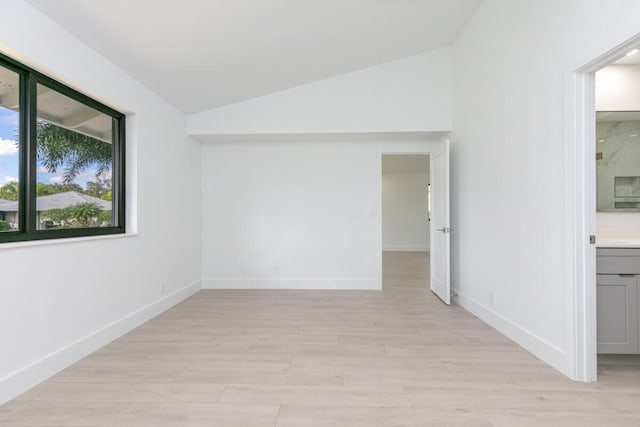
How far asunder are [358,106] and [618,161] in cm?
266

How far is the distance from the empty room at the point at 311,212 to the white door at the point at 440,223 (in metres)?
0.05

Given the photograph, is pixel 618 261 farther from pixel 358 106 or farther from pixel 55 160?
pixel 55 160

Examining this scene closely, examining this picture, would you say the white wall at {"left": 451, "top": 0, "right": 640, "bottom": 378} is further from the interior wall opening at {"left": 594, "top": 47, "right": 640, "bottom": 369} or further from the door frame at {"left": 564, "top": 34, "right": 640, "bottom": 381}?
the interior wall opening at {"left": 594, "top": 47, "right": 640, "bottom": 369}

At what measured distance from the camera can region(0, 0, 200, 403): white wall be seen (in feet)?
6.53

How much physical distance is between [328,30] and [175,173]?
241cm

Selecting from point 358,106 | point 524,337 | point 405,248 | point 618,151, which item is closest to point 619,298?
point 524,337

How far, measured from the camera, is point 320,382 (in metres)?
2.13

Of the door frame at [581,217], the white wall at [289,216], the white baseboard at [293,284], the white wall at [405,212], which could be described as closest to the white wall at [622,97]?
the door frame at [581,217]

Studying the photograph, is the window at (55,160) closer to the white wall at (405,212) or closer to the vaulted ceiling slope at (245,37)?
the vaulted ceiling slope at (245,37)

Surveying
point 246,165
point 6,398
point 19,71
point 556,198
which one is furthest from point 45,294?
point 556,198

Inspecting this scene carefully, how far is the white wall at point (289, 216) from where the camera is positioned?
482cm

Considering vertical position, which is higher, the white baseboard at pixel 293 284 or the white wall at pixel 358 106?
the white wall at pixel 358 106

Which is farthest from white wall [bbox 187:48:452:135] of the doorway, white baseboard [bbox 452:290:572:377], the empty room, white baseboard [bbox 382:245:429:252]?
white baseboard [bbox 382:245:429:252]

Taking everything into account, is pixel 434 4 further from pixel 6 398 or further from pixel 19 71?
pixel 6 398
